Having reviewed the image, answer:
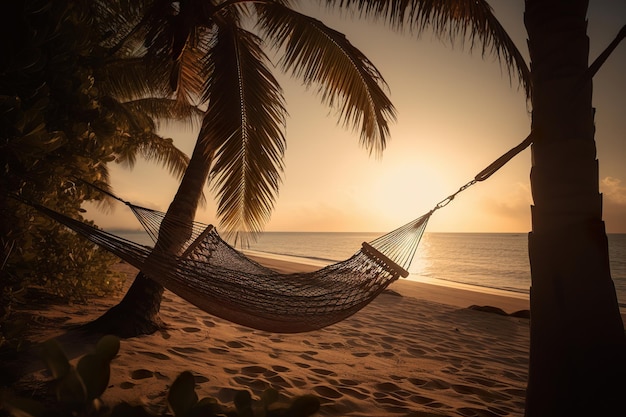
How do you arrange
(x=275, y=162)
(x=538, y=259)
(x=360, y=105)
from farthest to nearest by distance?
(x=360, y=105) < (x=275, y=162) < (x=538, y=259)

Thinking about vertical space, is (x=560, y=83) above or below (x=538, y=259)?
above

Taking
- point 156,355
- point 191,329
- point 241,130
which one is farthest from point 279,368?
point 241,130

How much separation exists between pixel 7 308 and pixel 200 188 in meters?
1.44

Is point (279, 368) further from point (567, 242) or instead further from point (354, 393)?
point (567, 242)

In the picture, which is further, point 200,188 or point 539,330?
point 200,188

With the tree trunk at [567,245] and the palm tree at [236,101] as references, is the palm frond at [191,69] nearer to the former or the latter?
the palm tree at [236,101]

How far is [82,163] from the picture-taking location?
67.0 inches

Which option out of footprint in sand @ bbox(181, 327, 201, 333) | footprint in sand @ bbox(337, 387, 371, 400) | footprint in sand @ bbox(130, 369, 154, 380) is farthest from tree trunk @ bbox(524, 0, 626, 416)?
footprint in sand @ bbox(181, 327, 201, 333)

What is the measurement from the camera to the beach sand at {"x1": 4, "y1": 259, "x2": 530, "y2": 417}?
171cm

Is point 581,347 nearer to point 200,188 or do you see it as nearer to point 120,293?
point 200,188

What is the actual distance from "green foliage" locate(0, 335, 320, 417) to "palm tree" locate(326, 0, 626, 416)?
113 cm

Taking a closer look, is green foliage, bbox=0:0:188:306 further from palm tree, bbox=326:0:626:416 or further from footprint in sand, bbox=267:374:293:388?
palm tree, bbox=326:0:626:416

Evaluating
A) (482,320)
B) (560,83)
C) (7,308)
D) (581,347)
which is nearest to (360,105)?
(560,83)

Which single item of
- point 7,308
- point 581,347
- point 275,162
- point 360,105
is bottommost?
point 7,308
